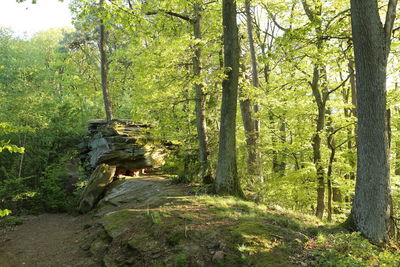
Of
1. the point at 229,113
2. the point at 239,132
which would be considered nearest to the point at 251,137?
the point at 229,113

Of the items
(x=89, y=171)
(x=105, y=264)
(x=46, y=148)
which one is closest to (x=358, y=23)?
(x=105, y=264)

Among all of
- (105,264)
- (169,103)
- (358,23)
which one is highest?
(358,23)

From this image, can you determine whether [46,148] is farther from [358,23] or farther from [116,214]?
[358,23]

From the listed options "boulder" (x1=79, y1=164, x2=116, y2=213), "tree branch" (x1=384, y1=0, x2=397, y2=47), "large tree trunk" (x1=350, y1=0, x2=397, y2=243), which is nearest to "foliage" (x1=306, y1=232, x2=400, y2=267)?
"large tree trunk" (x1=350, y1=0, x2=397, y2=243)

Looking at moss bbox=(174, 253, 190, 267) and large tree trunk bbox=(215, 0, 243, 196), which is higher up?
large tree trunk bbox=(215, 0, 243, 196)

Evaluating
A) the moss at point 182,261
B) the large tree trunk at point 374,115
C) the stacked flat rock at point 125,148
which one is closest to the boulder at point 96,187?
the stacked flat rock at point 125,148

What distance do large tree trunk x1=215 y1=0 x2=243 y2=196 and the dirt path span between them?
13.0 feet

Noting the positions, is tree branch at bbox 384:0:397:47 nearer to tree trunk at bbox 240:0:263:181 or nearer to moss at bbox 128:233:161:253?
tree trunk at bbox 240:0:263:181

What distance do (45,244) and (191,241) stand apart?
5.56m

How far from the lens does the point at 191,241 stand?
4801 mm

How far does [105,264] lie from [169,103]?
18.4 ft

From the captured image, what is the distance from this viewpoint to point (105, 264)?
17.4ft

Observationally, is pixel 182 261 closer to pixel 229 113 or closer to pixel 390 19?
pixel 229 113

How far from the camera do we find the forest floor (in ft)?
13.5
